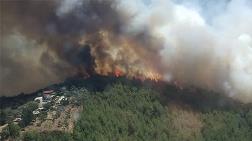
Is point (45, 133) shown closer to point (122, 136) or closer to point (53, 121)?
point (53, 121)

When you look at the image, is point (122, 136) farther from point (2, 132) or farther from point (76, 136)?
point (2, 132)

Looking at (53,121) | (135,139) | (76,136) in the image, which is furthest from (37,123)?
(135,139)

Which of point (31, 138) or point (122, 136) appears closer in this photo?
point (31, 138)

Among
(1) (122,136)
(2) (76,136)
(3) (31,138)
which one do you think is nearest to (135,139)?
(1) (122,136)

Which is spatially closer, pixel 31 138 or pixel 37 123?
pixel 31 138

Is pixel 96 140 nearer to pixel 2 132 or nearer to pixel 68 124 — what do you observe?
pixel 68 124

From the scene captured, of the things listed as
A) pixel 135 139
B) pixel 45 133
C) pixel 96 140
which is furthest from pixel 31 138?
pixel 135 139

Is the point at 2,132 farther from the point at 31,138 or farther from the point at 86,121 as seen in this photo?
the point at 86,121
